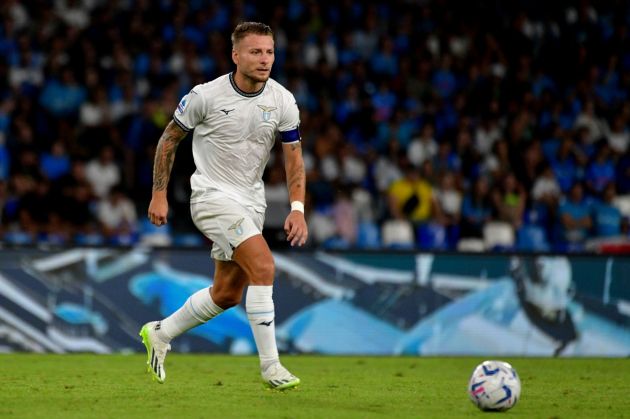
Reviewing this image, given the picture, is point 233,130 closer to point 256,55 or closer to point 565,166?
point 256,55

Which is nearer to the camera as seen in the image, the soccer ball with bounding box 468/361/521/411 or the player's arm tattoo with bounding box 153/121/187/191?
the soccer ball with bounding box 468/361/521/411

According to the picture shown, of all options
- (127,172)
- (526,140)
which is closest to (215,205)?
(127,172)

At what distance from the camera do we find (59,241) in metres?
14.4

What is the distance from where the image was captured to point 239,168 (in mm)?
8023

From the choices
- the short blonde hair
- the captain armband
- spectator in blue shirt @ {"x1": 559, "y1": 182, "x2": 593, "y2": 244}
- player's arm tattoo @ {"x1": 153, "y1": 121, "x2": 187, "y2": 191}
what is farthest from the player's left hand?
spectator in blue shirt @ {"x1": 559, "y1": 182, "x2": 593, "y2": 244}

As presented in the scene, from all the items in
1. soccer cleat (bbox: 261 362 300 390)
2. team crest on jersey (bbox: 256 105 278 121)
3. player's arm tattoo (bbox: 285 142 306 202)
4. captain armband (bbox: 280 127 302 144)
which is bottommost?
soccer cleat (bbox: 261 362 300 390)

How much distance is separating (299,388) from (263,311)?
112 cm

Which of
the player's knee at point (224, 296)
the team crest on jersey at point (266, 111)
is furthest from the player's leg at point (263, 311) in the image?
the team crest on jersey at point (266, 111)

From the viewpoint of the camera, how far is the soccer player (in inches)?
304

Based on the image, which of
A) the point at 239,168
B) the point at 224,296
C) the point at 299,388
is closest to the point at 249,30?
the point at 239,168

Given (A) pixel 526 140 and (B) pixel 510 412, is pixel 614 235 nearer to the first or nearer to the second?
(A) pixel 526 140

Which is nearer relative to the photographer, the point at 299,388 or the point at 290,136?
the point at 290,136

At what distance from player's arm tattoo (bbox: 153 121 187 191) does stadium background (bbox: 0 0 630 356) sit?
15.4ft

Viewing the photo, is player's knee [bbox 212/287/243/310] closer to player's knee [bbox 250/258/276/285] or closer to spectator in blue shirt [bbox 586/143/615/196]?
player's knee [bbox 250/258/276/285]
